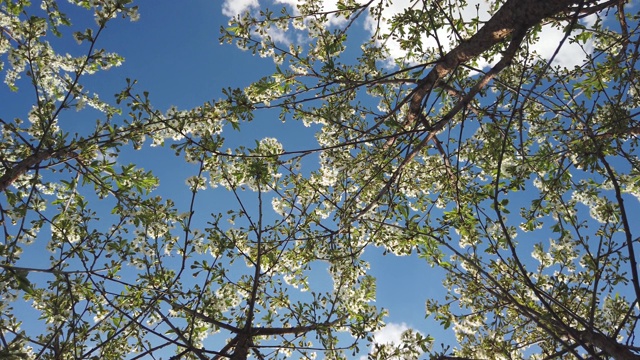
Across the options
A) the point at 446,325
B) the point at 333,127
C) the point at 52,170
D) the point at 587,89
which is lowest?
the point at 446,325

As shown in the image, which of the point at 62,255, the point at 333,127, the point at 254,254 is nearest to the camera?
the point at 62,255

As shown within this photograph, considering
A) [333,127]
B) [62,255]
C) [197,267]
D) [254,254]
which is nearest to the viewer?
[62,255]

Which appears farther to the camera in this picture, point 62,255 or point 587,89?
point 587,89

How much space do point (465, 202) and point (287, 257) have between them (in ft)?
8.44

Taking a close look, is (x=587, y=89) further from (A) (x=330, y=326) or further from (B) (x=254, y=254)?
(B) (x=254, y=254)

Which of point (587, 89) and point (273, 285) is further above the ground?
point (587, 89)

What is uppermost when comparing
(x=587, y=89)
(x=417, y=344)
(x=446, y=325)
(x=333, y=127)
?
(x=333, y=127)

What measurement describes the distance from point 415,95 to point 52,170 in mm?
4275

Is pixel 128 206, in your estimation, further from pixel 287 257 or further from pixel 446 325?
pixel 446 325

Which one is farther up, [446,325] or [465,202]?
[465,202]

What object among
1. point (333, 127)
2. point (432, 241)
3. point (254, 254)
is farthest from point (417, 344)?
point (333, 127)

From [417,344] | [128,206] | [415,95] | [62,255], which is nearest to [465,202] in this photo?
[415,95]

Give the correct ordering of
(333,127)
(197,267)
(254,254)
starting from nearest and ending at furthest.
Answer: (197,267)
(254,254)
(333,127)

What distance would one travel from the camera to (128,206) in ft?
A: 15.2
